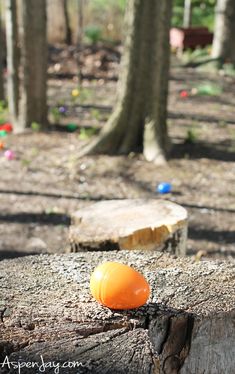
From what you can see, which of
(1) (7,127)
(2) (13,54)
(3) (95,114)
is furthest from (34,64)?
(3) (95,114)

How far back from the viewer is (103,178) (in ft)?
21.5

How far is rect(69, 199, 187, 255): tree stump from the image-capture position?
3486 mm

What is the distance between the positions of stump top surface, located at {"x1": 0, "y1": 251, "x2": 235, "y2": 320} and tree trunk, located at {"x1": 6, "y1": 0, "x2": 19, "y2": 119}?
5.90 meters

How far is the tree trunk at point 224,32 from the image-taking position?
12469 millimetres

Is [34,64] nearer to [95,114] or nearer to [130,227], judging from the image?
[95,114]

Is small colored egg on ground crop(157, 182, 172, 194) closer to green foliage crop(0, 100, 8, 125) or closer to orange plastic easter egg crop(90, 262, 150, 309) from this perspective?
green foliage crop(0, 100, 8, 125)

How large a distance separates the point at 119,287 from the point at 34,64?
6.14 m

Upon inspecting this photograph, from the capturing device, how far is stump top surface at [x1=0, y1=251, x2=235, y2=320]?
2338mm

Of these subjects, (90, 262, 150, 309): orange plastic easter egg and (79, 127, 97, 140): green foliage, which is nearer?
(90, 262, 150, 309): orange plastic easter egg

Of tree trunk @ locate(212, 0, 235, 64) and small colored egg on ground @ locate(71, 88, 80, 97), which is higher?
tree trunk @ locate(212, 0, 235, 64)

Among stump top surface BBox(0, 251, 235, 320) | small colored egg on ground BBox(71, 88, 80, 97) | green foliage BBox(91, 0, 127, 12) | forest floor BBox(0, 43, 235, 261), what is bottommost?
forest floor BBox(0, 43, 235, 261)

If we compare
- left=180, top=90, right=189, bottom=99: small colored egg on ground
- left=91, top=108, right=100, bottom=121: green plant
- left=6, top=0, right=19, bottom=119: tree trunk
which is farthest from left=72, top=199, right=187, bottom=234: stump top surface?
left=180, top=90, right=189, bottom=99: small colored egg on ground

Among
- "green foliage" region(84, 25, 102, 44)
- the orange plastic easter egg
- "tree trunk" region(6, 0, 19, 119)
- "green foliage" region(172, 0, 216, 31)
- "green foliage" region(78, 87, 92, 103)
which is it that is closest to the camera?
the orange plastic easter egg

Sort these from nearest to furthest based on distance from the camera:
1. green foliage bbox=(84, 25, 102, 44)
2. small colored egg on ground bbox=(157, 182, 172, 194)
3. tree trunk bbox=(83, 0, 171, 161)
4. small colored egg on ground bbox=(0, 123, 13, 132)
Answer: small colored egg on ground bbox=(157, 182, 172, 194)
tree trunk bbox=(83, 0, 171, 161)
small colored egg on ground bbox=(0, 123, 13, 132)
green foliage bbox=(84, 25, 102, 44)
